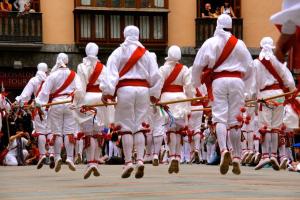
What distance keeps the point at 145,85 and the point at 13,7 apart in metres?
21.9

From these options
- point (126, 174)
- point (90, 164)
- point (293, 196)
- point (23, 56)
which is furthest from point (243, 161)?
point (23, 56)

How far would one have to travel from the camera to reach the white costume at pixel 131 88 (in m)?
12.4

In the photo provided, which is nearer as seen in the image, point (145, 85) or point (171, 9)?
point (145, 85)

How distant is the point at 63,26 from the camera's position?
113ft

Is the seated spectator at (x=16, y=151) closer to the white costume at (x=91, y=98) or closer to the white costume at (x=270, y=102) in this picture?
the white costume at (x=91, y=98)

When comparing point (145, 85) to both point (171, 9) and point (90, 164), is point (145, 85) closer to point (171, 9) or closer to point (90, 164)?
point (90, 164)

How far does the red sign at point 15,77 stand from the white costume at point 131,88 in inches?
818

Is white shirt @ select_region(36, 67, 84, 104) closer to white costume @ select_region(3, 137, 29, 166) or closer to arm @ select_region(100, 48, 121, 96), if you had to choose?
white costume @ select_region(3, 137, 29, 166)

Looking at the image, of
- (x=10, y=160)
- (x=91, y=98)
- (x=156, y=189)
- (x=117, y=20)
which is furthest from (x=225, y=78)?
(x=117, y=20)

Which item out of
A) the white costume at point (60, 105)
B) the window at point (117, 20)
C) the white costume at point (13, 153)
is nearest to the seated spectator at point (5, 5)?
the window at point (117, 20)

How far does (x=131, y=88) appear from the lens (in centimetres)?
1252

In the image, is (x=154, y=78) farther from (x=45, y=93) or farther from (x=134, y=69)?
(x=45, y=93)

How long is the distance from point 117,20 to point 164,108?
20764 mm

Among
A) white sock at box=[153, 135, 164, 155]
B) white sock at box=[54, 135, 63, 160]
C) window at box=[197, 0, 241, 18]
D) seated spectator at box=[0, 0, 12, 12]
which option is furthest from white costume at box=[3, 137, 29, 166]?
window at box=[197, 0, 241, 18]
